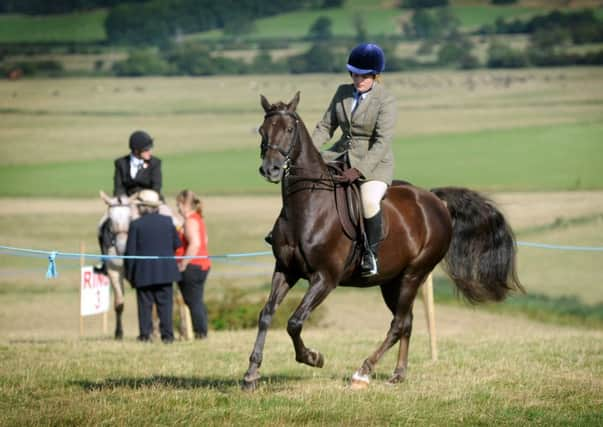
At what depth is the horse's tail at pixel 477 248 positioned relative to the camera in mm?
Result: 11359

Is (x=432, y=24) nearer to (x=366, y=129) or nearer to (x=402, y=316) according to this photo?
(x=402, y=316)

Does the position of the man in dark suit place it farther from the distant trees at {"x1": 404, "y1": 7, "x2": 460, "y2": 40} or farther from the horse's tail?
the distant trees at {"x1": 404, "y1": 7, "x2": 460, "y2": 40}

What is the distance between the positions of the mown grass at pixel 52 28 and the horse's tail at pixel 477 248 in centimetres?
7121

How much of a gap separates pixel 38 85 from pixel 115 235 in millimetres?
63332

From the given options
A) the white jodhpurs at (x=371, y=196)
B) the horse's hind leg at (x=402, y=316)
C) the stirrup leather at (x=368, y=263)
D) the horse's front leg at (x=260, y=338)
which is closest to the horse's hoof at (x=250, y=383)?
the horse's front leg at (x=260, y=338)

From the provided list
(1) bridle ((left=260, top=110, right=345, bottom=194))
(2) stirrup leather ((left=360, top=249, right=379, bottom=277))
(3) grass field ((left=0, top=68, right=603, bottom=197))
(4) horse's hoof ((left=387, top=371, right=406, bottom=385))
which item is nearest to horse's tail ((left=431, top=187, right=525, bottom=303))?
(4) horse's hoof ((left=387, top=371, right=406, bottom=385))

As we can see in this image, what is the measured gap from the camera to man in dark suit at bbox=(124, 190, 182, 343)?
14039mm

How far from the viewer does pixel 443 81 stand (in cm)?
7600

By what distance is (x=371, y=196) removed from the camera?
9.48 meters

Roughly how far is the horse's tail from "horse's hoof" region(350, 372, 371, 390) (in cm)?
205

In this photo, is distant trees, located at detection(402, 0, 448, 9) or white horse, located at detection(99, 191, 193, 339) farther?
distant trees, located at detection(402, 0, 448, 9)

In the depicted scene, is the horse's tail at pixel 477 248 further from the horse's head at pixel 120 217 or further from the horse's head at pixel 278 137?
the horse's head at pixel 120 217

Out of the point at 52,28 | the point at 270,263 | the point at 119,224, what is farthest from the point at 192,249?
the point at 52,28

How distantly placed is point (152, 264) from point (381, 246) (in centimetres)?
496
